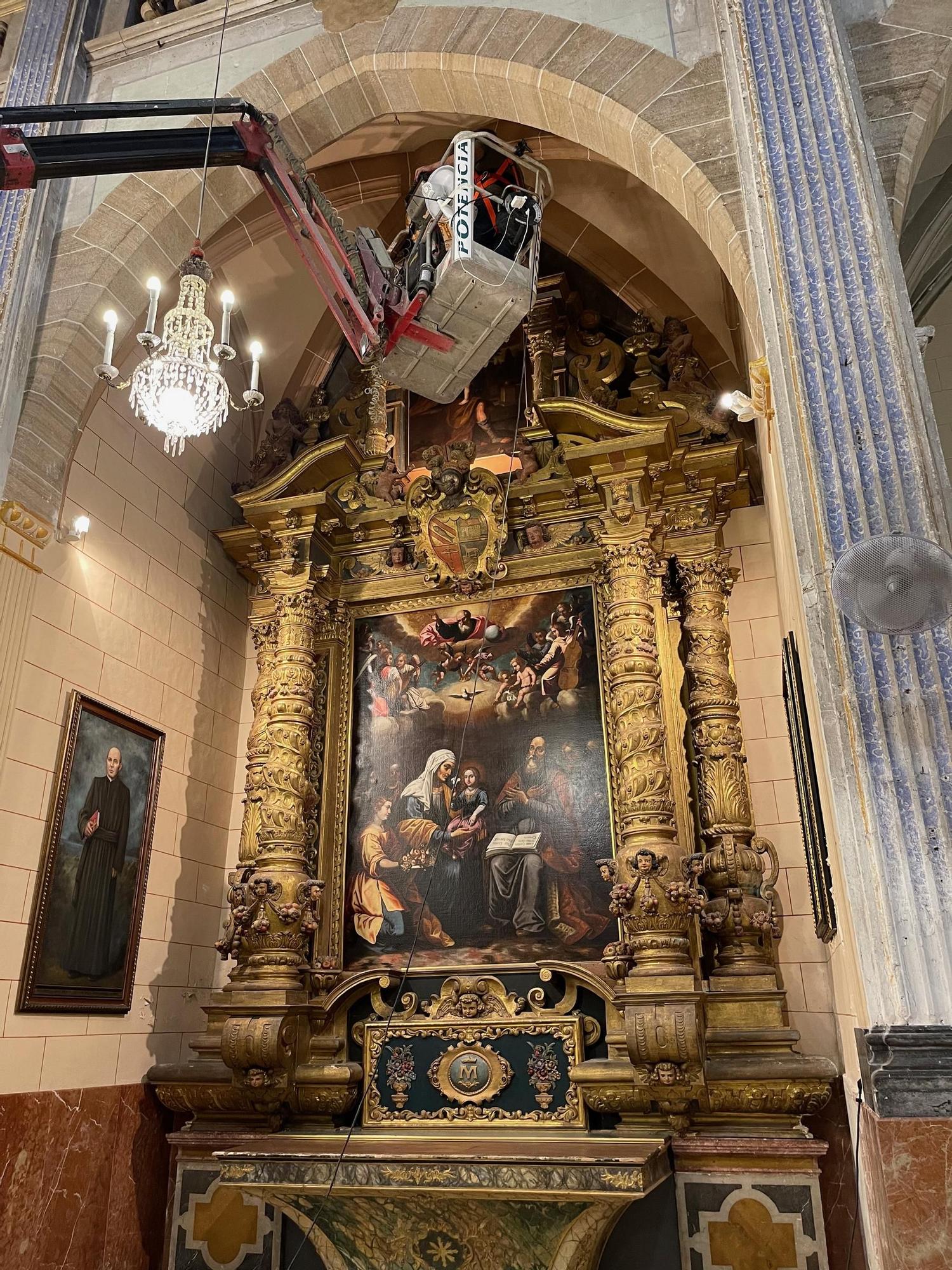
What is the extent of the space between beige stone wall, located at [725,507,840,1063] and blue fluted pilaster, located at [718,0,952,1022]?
7.89 feet

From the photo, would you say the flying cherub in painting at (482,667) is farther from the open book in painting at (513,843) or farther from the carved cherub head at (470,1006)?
the carved cherub head at (470,1006)

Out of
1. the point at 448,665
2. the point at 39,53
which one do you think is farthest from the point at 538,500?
the point at 39,53

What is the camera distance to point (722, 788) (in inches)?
249

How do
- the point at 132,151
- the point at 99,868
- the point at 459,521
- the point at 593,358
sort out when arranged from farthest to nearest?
the point at 593,358 < the point at 459,521 < the point at 99,868 < the point at 132,151

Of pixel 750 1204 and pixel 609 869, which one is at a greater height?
pixel 609 869

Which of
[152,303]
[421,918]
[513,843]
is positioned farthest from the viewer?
[513,843]

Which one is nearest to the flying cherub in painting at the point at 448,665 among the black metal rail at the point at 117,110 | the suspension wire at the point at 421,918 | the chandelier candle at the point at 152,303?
the suspension wire at the point at 421,918

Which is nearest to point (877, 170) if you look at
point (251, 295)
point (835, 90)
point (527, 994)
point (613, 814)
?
point (835, 90)

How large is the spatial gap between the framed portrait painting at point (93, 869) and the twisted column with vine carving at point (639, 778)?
299 cm

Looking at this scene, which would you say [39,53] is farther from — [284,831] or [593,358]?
[284,831]

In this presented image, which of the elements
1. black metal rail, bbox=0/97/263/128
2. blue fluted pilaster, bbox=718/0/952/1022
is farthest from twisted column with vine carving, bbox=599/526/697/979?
black metal rail, bbox=0/97/263/128

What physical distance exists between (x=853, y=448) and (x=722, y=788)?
3.28 meters

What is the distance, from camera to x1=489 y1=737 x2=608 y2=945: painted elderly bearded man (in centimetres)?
642

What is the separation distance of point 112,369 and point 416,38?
9.47ft
